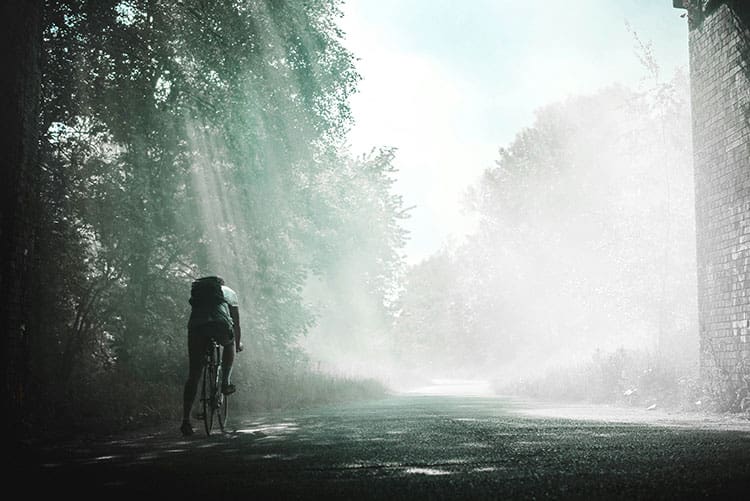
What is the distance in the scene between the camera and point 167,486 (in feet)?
15.9

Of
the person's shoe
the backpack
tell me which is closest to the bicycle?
the person's shoe

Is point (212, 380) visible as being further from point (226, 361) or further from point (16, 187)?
point (16, 187)

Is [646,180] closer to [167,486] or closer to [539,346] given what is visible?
[539,346]

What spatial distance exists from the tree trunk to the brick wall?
11.4 meters

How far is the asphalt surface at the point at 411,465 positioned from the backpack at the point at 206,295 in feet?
5.41

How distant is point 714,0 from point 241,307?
13435 mm

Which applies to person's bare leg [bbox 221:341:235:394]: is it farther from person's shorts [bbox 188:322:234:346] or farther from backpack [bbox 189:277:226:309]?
backpack [bbox 189:277:226:309]

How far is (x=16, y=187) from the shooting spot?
8.31m

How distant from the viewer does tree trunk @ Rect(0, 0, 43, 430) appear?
8.18m

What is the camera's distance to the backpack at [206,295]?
9.50m

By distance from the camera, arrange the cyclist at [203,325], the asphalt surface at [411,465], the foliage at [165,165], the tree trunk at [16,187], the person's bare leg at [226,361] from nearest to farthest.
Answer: the asphalt surface at [411,465], the tree trunk at [16,187], the cyclist at [203,325], the person's bare leg at [226,361], the foliage at [165,165]

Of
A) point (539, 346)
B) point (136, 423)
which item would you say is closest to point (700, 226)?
point (136, 423)

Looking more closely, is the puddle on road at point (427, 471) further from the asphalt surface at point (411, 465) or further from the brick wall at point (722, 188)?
the brick wall at point (722, 188)

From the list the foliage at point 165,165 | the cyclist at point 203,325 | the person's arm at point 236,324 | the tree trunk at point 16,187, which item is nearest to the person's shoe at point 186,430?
the cyclist at point 203,325
